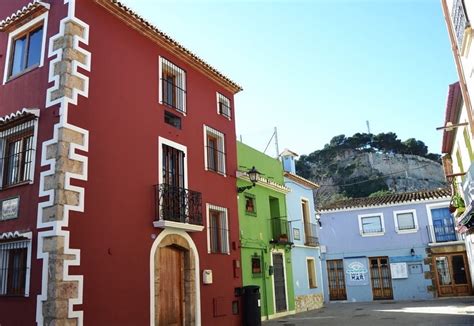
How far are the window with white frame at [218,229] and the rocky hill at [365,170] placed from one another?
37039 millimetres

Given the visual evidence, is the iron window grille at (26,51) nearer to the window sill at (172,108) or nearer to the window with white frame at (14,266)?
the window sill at (172,108)

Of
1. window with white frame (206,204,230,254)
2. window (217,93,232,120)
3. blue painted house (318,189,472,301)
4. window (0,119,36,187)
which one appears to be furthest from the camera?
blue painted house (318,189,472,301)

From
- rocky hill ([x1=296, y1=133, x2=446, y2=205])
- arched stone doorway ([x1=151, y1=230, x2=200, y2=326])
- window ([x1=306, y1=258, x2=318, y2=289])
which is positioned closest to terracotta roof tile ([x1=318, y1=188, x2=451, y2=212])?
window ([x1=306, y1=258, x2=318, y2=289])

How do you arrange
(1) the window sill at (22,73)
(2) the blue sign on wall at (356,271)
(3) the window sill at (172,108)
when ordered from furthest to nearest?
1. (2) the blue sign on wall at (356,271)
2. (3) the window sill at (172,108)
3. (1) the window sill at (22,73)

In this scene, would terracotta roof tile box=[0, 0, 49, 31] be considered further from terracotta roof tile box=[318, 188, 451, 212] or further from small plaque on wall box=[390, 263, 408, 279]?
small plaque on wall box=[390, 263, 408, 279]

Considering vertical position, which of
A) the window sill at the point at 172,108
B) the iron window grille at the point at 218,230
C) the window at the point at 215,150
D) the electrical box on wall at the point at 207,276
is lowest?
the electrical box on wall at the point at 207,276

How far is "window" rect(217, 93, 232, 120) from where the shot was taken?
47.8 ft

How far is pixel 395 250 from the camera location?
84.1 feet

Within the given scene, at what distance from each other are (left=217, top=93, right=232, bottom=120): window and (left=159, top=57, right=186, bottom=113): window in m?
2.05

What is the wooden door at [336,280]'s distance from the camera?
26.2 metres

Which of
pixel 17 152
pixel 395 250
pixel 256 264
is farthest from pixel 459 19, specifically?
pixel 395 250

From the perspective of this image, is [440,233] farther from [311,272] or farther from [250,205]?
[250,205]

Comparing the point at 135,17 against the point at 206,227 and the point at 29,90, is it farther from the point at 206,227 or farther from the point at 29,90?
the point at 206,227

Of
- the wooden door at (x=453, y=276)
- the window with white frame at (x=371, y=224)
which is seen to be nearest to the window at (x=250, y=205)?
the window with white frame at (x=371, y=224)
